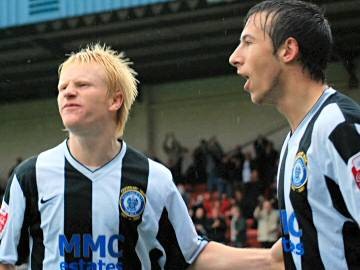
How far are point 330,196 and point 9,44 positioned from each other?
15465 millimetres

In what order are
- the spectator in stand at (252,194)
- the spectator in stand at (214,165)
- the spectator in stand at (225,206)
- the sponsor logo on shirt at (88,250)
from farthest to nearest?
the spectator in stand at (214,165), the spectator in stand at (225,206), the spectator in stand at (252,194), the sponsor logo on shirt at (88,250)

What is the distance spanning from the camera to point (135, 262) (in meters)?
3.39

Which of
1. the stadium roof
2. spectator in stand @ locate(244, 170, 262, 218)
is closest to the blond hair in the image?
the stadium roof

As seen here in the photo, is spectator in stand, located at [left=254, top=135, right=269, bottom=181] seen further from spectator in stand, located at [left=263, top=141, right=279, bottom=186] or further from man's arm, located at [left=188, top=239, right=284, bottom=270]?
man's arm, located at [left=188, top=239, right=284, bottom=270]

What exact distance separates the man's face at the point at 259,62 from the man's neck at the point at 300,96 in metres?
0.06

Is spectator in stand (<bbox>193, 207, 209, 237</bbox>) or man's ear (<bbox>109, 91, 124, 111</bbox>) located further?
spectator in stand (<bbox>193, 207, 209, 237</bbox>)

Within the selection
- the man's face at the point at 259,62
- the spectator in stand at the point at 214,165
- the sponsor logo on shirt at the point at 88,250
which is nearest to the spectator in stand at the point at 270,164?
the spectator in stand at the point at 214,165

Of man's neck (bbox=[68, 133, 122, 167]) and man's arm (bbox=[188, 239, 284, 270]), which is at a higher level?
man's neck (bbox=[68, 133, 122, 167])

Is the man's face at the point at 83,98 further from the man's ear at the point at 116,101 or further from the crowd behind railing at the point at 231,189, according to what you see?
the crowd behind railing at the point at 231,189

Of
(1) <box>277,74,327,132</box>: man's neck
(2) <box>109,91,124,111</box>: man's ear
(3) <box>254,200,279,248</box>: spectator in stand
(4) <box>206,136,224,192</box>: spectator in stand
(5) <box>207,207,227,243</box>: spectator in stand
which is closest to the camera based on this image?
(1) <box>277,74,327,132</box>: man's neck

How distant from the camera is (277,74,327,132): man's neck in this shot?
110 inches

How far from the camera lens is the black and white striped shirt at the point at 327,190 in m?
→ 2.42

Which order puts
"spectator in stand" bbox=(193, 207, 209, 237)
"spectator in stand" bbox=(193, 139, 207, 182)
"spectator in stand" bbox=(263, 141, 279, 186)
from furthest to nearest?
1. "spectator in stand" bbox=(193, 139, 207, 182)
2. "spectator in stand" bbox=(263, 141, 279, 186)
3. "spectator in stand" bbox=(193, 207, 209, 237)

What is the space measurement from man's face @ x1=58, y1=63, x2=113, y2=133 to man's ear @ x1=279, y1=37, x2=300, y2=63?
1019 mm
